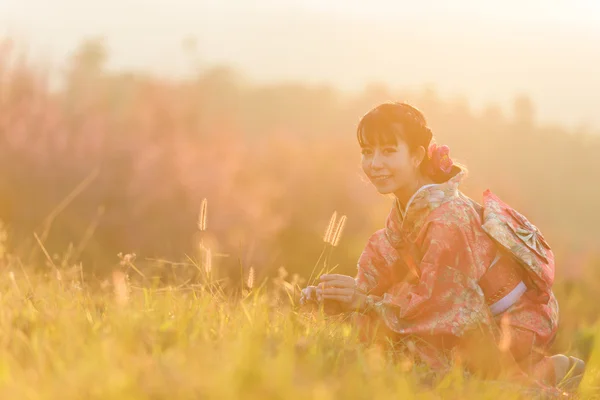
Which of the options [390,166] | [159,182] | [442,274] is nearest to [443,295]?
[442,274]

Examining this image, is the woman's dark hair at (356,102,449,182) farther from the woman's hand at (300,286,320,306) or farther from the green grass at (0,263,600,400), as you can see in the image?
the green grass at (0,263,600,400)

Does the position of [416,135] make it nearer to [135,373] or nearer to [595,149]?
[135,373]

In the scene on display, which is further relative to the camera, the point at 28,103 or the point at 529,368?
the point at 28,103

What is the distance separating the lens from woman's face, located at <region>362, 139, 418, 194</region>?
13.7ft

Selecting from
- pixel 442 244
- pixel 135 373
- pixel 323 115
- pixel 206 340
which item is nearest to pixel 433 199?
pixel 442 244

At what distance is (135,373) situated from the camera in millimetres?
2193

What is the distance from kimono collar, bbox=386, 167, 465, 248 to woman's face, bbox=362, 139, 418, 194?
4.9 inches

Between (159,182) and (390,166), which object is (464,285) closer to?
(390,166)

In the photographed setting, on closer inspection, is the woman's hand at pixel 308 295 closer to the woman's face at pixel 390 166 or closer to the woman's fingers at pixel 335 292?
the woman's fingers at pixel 335 292

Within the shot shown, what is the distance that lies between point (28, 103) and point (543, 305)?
34.7 ft

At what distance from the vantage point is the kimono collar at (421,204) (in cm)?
411

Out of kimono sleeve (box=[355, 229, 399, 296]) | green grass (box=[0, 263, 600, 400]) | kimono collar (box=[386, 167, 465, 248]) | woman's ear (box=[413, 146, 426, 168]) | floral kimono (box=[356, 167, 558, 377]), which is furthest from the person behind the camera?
kimono sleeve (box=[355, 229, 399, 296])

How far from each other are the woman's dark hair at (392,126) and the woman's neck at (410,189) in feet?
0.67

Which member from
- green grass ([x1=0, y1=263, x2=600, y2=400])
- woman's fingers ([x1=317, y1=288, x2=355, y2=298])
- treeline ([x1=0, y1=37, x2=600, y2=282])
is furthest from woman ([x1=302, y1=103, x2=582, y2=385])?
treeline ([x1=0, y1=37, x2=600, y2=282])
